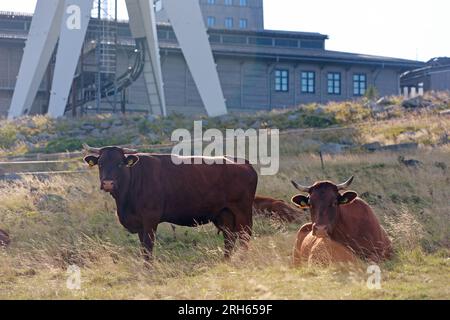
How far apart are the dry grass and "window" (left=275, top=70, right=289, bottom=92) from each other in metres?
30.5

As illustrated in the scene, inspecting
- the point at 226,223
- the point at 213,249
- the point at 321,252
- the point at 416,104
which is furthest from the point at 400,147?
the point at 321,252

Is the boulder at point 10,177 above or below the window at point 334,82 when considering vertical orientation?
below

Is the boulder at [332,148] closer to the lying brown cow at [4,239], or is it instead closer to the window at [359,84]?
the lying brown cow at [4,239]

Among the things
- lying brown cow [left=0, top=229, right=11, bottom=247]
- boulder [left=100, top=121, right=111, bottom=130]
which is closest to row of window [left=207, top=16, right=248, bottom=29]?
boulder [left=100, top=121, right=111, bottom=130]

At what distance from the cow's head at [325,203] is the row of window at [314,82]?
133 ft

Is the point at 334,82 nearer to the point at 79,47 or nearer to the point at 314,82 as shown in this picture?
the point at 314,82

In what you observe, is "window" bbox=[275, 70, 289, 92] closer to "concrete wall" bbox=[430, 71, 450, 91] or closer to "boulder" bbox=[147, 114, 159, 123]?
"concrete wall" bbox=[430, 71, 450, 91]

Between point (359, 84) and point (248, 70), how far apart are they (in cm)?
751

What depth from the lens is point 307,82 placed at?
5359cm

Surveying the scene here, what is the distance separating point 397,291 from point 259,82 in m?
42.4

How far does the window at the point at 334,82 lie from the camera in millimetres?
54125

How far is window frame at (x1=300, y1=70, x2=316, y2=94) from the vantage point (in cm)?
5331

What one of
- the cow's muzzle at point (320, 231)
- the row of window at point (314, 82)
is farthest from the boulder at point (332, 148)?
the row of window at point (314, 82)

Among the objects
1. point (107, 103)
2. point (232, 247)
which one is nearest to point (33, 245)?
point (232, 247)
